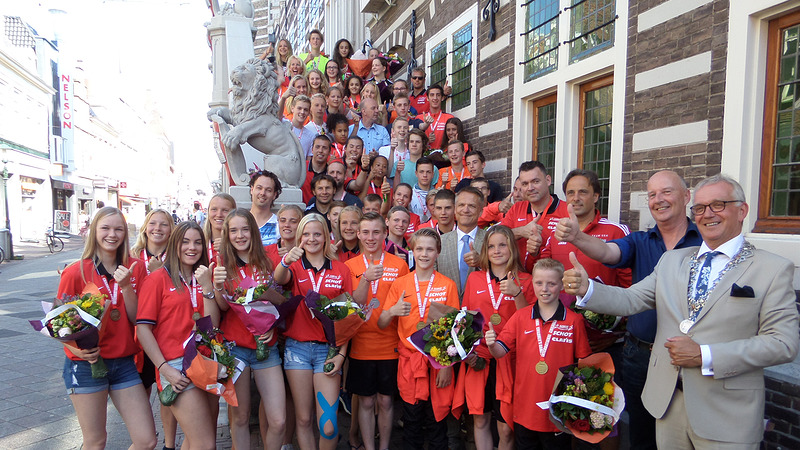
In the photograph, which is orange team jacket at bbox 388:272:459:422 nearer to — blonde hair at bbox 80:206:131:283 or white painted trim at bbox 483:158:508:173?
blonde hair at bbox 80:206:131:283

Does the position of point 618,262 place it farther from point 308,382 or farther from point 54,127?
point 54,127

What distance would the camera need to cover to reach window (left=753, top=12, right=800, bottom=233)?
3869 mm

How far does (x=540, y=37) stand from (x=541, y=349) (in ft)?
18.2

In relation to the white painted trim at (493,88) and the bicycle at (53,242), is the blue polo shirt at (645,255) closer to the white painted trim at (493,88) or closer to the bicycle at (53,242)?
the white painted trim at (493,88)

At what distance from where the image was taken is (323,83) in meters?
9.23

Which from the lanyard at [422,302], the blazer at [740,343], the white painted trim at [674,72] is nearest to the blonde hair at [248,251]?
the lanyard at [422,302]

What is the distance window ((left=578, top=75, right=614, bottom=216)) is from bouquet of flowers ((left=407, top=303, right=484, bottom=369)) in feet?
11.0

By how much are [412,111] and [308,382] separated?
22.4 ft

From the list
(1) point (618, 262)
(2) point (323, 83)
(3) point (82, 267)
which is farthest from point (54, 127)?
(1) point (618, 262)

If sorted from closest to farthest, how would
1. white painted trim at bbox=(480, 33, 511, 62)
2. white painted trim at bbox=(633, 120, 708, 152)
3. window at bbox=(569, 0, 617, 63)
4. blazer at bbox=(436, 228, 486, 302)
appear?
blazer at bbox=(436, 228, 486, 302), white painted trim at bbox=(633, 120, 708, 152), window at bbox=(569, 0, 617, 63), white painted trim at bbox=(480, 33, 511, 62)

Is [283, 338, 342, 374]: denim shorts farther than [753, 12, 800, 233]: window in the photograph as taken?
No

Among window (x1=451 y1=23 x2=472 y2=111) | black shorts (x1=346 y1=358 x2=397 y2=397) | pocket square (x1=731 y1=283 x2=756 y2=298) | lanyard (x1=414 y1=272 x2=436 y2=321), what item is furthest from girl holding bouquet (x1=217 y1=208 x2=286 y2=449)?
window (x1=451 y1=23 x2=472 y2=111)

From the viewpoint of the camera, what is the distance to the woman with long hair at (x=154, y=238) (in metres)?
3.94

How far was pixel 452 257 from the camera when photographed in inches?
170
